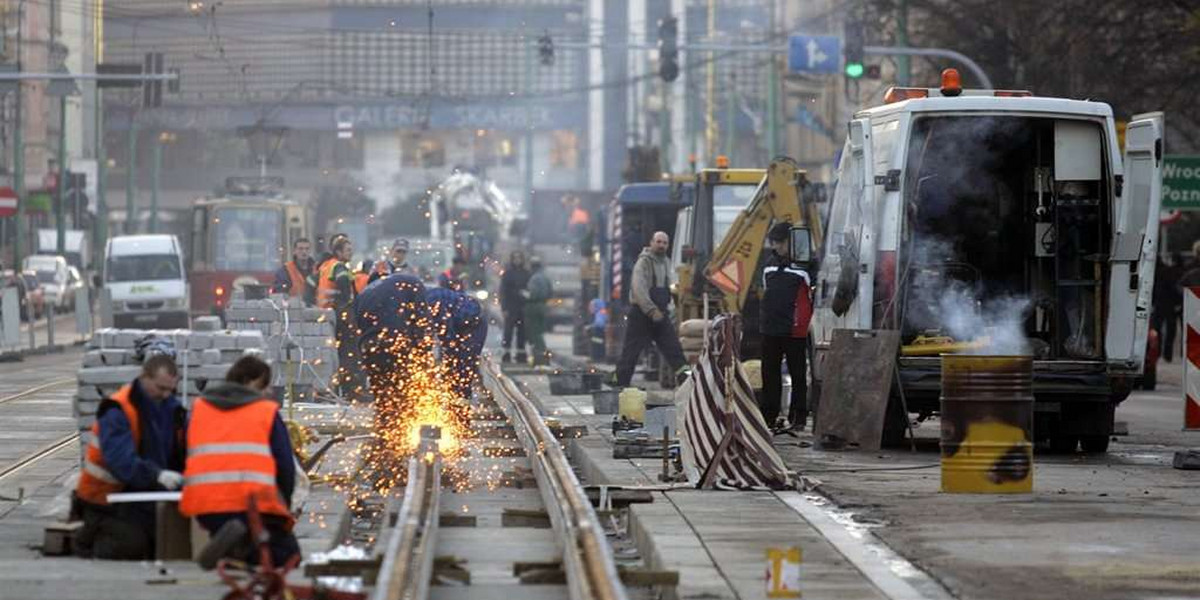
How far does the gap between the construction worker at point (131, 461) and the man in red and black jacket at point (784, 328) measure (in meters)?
9.63

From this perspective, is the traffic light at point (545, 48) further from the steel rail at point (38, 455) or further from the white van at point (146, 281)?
the steel rail at point (38, 455)

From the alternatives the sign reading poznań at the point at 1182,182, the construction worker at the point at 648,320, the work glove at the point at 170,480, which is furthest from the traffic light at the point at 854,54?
the work glove at the point at 170,480

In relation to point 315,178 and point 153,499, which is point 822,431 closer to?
point 153,499

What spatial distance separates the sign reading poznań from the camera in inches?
1041

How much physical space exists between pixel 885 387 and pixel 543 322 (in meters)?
21.9

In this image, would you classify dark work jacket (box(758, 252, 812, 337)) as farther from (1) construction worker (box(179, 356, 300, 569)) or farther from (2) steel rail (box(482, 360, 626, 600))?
(1) construction worker (box(179, 356, 300, 569))

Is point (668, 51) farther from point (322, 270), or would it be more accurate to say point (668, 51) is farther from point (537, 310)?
point (322, 270)

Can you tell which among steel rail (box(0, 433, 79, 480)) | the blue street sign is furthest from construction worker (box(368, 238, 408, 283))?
the blue street sign

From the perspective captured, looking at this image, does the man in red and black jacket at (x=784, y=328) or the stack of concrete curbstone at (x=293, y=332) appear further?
the stack of concrete curbstone at (x=293, y=332)

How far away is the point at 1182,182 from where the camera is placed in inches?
1044

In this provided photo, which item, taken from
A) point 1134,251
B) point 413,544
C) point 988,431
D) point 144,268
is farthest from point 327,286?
point 144,268

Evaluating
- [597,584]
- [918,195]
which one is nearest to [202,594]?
[597,584]

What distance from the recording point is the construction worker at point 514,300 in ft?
128

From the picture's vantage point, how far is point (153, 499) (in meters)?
11.4
